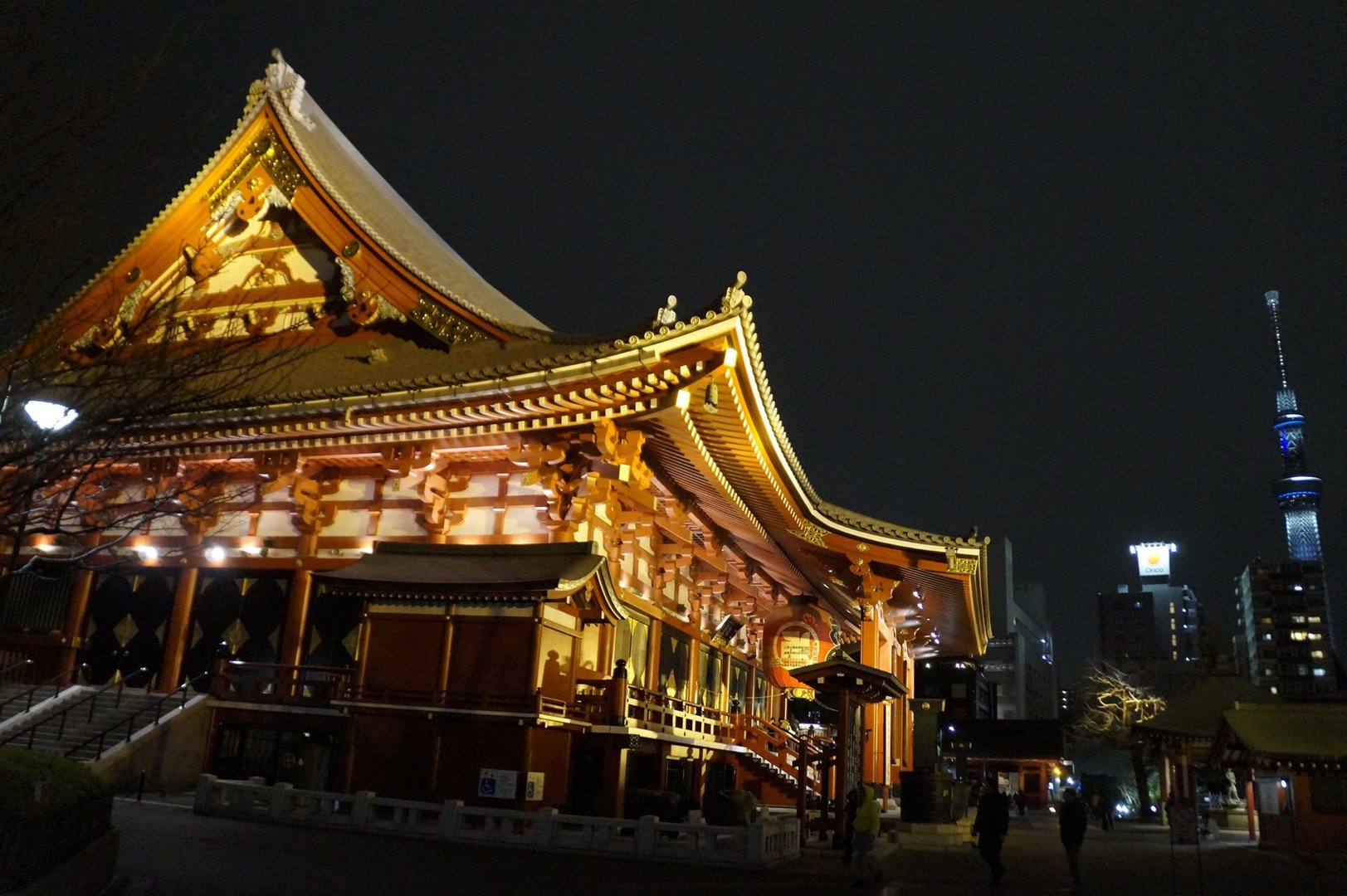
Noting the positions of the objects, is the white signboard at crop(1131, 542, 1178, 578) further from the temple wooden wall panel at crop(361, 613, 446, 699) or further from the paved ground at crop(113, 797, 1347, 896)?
the temple wooden wall panel at crop(361, 613, 446, 699)

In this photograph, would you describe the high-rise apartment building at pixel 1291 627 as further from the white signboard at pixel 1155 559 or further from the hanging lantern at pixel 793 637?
the hanging lantern at pixel 793 637

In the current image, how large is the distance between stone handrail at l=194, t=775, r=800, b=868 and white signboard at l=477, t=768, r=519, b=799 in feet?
1.15

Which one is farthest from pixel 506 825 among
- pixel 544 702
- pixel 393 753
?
pixel 393 753

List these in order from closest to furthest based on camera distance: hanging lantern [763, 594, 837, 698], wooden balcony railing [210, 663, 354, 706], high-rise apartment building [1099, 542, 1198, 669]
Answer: wooden balcony railing [210, 663, 354, 706], hanging lantern [763, 594, 837, 698], high-rise apartment building [1099, 542, 1198, 669]

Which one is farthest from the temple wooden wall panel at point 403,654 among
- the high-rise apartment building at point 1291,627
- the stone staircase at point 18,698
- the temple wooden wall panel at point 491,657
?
the high-rise apartment building at point 1291,627

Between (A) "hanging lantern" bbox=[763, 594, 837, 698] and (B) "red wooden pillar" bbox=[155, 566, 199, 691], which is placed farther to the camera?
(A) "hanging lantern" bbox=[763, 594, 837, 698]

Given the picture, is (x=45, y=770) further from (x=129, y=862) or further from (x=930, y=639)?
(x=930, y=639)

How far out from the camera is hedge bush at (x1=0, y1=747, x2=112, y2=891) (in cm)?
830

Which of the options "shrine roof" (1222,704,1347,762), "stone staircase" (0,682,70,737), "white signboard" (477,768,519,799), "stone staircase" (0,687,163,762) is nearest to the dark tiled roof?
"shrine roof" (1222,704,1347,762)

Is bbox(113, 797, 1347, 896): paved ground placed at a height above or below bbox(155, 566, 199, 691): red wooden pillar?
below

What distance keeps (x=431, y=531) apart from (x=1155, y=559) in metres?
194

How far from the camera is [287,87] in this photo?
889 inches

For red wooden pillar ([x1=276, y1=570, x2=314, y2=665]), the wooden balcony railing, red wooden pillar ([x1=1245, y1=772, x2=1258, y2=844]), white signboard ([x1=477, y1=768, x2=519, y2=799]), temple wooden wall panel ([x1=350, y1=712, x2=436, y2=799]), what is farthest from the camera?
red wooden pillar ([x1=1245, y1=772, x2=1258, y2=844])

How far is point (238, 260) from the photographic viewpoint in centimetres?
2248
